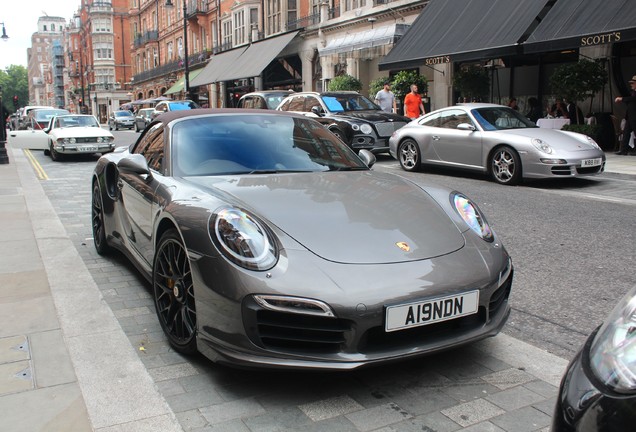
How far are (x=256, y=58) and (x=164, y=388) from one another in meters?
31.3

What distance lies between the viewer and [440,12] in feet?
62.5

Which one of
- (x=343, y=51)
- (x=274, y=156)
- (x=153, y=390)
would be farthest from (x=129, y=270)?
(x=343, y=51)

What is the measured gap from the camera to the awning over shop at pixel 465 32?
15391mm

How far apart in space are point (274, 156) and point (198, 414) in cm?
196

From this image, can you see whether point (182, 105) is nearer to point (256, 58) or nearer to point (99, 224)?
point (256, 58)

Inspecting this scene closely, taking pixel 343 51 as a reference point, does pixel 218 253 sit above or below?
below

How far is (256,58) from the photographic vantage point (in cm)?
3259

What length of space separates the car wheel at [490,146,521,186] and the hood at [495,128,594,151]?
12.6 inches

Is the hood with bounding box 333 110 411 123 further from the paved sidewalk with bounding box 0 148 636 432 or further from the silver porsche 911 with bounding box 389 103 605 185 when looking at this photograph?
the paved sidewalk with bounding box 0 148 636 432

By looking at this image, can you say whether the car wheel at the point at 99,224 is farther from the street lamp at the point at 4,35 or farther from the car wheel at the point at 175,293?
the street lamp at the point at 4,35

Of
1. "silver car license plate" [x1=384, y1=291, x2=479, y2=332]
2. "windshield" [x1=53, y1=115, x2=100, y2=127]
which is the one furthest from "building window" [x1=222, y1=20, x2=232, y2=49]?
"silver car license plate" [x1=384, y1=291, x2=479, y2=332]

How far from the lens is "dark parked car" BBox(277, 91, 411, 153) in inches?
530

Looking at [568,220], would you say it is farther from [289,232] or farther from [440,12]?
[440,12]

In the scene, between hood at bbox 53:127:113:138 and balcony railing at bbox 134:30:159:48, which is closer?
hood at bbox 53:127:113:138
